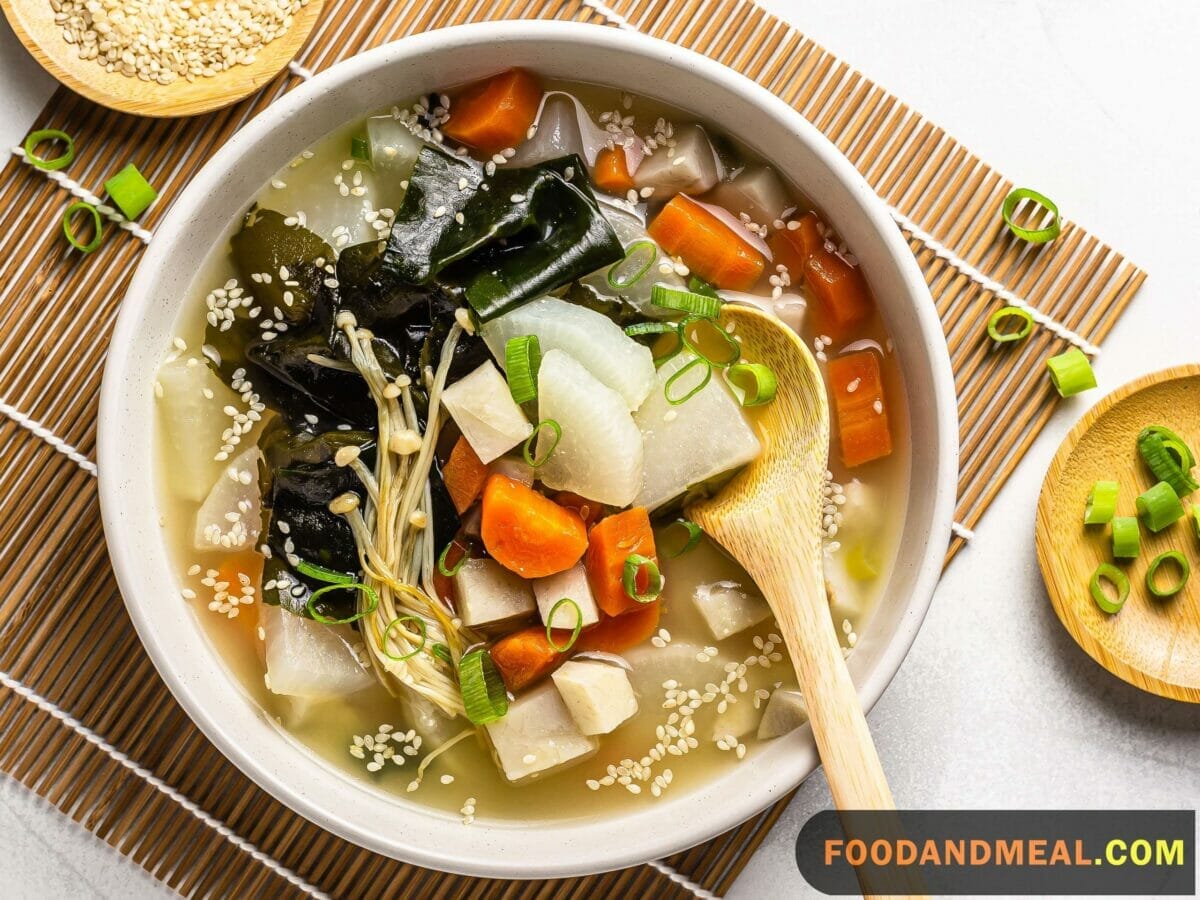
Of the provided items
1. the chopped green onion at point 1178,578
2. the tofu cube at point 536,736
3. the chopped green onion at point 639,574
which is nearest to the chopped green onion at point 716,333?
the chopped green onion at point 639,574

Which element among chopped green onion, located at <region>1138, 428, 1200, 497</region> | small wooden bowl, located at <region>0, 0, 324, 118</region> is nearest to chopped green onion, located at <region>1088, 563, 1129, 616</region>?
chopped green onion, located at <region>1138, 428, 1200, 497</region>

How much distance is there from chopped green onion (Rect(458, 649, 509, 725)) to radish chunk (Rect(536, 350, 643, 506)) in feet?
1.40

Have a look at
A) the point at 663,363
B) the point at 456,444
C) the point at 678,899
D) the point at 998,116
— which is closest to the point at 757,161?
the point at 663,363

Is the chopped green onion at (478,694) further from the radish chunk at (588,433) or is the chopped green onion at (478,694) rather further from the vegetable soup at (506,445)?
the radish chunk at (588,433)

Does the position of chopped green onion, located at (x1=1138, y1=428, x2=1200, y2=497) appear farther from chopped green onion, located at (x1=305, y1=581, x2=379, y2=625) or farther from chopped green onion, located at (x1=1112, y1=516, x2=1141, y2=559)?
chopped green onion, located at (x1=305, y1=581, x2=379, y2=625)

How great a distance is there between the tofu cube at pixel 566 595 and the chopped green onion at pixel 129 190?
1.27 m

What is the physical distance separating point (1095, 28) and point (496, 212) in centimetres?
161

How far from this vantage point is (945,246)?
8.09 ft

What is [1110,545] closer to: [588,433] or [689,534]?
[689,534]

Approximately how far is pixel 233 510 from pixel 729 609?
1101 mm

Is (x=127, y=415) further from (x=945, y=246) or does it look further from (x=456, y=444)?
(x=945, y=246)

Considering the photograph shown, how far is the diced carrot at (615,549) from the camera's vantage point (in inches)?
83.9

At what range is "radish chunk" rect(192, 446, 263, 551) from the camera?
7.32 ft

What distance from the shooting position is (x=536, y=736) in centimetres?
217
